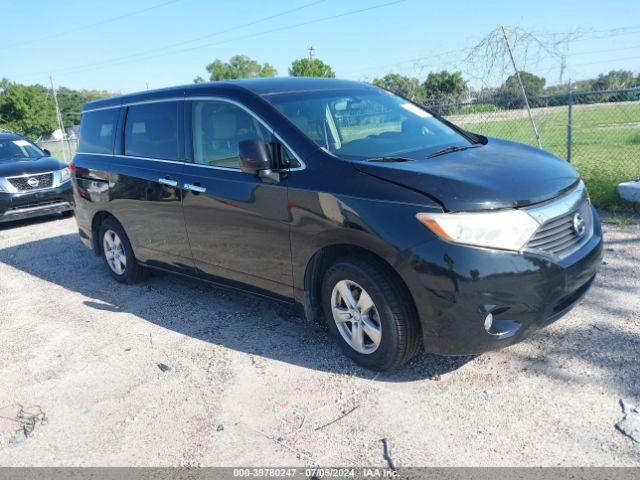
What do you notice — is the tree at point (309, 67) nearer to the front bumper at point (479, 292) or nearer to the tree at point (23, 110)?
the tree at point (23, 110)

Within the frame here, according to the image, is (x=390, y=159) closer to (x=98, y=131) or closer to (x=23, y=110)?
(x=98, y=131)

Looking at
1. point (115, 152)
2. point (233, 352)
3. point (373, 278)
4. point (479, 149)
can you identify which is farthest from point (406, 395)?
point (115, 152)

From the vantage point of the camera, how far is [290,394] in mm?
3414

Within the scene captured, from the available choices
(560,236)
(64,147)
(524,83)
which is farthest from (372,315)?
(64,147)

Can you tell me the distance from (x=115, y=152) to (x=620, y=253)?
509cm

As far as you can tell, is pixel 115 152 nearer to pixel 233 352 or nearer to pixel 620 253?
pixel 233 352

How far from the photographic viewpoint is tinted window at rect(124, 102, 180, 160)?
4680 mm

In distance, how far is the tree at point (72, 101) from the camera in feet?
274

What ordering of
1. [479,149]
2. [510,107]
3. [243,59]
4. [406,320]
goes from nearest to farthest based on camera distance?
[406,320] < [479,149] < [510,107] < [243,59]

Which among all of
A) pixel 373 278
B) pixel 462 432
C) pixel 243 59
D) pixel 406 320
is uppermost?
pixel 243 59

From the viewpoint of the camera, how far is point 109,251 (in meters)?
5.97

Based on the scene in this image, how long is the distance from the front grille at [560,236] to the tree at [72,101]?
85633mm

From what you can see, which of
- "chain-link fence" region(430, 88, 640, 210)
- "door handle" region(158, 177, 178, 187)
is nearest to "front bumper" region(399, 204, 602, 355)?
"door handle" region(158, 177, 178, 187)

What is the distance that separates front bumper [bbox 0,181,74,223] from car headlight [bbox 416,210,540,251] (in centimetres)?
861
